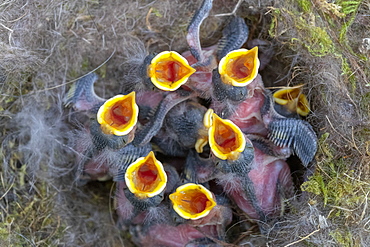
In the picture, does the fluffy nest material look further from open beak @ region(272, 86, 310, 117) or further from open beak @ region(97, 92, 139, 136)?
open beak @ region(97, 92, 139, 136)

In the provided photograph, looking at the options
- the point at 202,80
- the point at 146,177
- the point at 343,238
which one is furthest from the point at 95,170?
the point at 343,238

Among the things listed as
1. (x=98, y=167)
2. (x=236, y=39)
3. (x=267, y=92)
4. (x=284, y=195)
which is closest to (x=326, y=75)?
(x=267, y=92)

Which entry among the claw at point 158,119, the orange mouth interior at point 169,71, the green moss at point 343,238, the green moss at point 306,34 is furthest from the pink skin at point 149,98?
the green moss at point 343,238

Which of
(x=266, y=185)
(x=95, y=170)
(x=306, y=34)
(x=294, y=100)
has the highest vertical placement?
(x=306, y=34)

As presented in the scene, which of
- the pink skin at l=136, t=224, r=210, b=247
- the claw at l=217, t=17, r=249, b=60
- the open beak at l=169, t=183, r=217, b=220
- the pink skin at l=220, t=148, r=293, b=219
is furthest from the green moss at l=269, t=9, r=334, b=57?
the pink skin at l=136, t=224, r=210, b=247

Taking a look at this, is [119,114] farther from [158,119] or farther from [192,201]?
[192,201]
